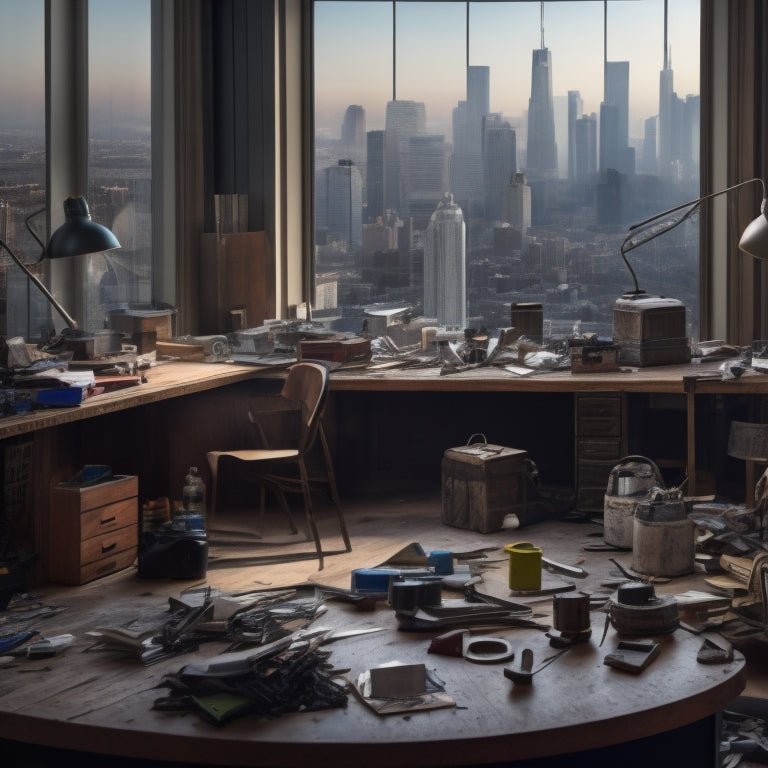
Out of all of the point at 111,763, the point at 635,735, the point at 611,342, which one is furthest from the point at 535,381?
the point at 111,763

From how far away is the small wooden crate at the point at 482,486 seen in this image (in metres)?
6.52

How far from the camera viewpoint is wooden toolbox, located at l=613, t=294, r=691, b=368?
709cm

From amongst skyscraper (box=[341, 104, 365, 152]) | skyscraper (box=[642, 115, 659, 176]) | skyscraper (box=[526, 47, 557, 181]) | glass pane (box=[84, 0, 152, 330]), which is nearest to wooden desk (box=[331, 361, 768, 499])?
glass pane (box=[84, 0, 152, 330])

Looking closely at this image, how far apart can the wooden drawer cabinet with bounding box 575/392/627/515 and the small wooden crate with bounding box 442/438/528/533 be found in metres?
0.33

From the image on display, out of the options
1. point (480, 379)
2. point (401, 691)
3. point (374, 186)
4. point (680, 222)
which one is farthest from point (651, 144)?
point (401, 691)

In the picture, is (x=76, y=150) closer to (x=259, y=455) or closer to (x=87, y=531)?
(x=259, y=455)

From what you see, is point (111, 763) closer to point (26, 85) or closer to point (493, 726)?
point (493, 726)

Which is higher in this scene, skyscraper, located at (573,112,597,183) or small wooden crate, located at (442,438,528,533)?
skyscraper, located at (573,112,597,183)

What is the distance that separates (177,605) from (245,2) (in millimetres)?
4416

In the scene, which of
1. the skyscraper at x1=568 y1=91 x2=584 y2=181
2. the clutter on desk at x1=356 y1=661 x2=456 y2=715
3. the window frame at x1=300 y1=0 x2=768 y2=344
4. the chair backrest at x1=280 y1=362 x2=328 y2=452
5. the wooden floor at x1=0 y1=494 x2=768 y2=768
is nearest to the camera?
the clutter on desk at x1=356 y1=661 x2=456 y2=715

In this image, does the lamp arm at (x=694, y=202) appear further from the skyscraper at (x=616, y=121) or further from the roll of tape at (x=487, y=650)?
the roll of tape at (x=487, y=650)

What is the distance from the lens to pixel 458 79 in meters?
8.12

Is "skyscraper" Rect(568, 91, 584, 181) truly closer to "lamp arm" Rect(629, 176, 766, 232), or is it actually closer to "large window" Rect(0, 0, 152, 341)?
"lamp arm" Rect(629, 176, 766, 232)

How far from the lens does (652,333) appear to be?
710cm
